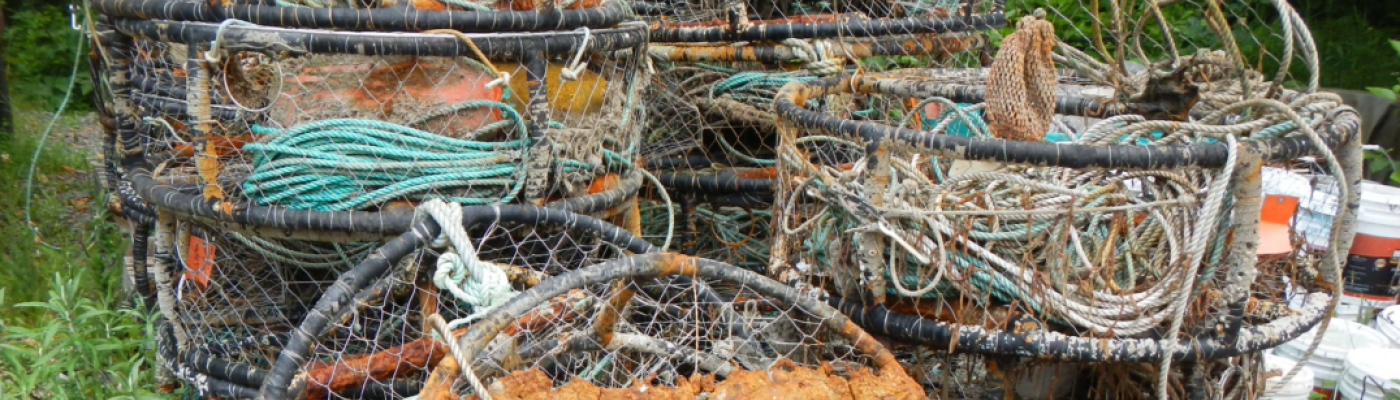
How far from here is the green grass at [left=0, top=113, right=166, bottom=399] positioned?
2877 millimetres

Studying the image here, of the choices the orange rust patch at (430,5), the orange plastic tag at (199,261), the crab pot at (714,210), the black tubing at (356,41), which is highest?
the orange rust patch at (430,5)

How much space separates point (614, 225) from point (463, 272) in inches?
21.3

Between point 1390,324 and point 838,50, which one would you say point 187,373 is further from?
point 1390,324

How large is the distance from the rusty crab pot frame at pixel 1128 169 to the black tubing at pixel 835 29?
815 mm

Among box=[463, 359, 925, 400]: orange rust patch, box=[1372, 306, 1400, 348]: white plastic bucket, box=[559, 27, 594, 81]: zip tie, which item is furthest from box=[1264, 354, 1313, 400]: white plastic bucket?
box=[559, 27, 594, 81]: zip tie

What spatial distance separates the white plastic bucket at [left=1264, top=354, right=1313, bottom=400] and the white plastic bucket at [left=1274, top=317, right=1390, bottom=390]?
369mm

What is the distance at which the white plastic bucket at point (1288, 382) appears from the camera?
2918mm

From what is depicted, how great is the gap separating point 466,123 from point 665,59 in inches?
53.8

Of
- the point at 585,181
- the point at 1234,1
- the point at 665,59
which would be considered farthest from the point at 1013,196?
the point at 1234,1

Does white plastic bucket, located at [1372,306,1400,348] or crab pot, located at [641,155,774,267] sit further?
crab pot, located at [641,155,774,267]

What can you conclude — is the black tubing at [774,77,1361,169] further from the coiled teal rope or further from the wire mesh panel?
the coiled teal rope

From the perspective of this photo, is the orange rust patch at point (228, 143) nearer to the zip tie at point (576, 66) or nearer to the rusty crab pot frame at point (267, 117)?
the rusty crab pot frame at point (267, 117)

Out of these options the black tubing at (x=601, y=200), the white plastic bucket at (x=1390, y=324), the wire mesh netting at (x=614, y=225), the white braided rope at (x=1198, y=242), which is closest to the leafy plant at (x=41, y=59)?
the wire mesh netting at (x=614, y=225)

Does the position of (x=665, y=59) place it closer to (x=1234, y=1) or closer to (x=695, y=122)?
(x=695, y=122)
